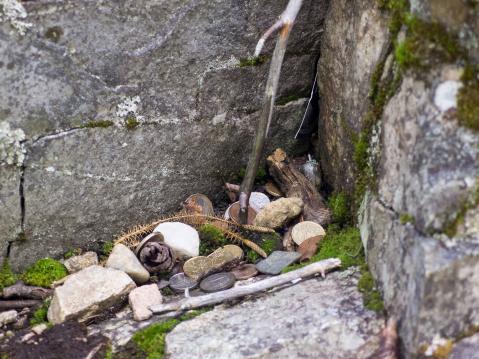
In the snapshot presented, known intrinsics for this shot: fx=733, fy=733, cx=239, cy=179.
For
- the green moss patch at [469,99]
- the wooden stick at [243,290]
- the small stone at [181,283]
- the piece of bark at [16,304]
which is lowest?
the wooden stick at [243,290]

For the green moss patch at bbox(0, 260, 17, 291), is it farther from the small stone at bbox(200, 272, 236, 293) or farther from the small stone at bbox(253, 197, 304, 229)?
the small stone at bbox(253, 197, 304, 229)

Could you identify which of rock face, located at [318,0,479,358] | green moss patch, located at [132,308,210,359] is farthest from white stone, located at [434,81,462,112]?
green moss patch, located at [132,308,210,359]

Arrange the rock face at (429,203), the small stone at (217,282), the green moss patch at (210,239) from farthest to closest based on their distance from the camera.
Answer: the green moss patch at (210,239)
the small stone at (217,282)
the rock face at (429,203)

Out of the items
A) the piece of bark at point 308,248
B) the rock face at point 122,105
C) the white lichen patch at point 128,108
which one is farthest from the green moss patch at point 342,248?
the white lichen patch at point 128,108

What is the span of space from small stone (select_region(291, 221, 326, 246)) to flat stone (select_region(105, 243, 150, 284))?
2.23ft

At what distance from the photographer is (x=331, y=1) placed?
135 inches

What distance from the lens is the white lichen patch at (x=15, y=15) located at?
9.21ft

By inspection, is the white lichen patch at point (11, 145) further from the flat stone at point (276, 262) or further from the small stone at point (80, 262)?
the flat stone at point (276, 262)

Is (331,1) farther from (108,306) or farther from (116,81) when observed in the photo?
(108,306)

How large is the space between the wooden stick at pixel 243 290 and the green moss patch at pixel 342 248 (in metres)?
0.06

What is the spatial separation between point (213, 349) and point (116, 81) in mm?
1213

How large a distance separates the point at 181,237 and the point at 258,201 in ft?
1.48

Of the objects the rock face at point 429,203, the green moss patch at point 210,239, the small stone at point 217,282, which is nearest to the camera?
the rock face at point 429,203

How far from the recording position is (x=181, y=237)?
3307 millimetres
